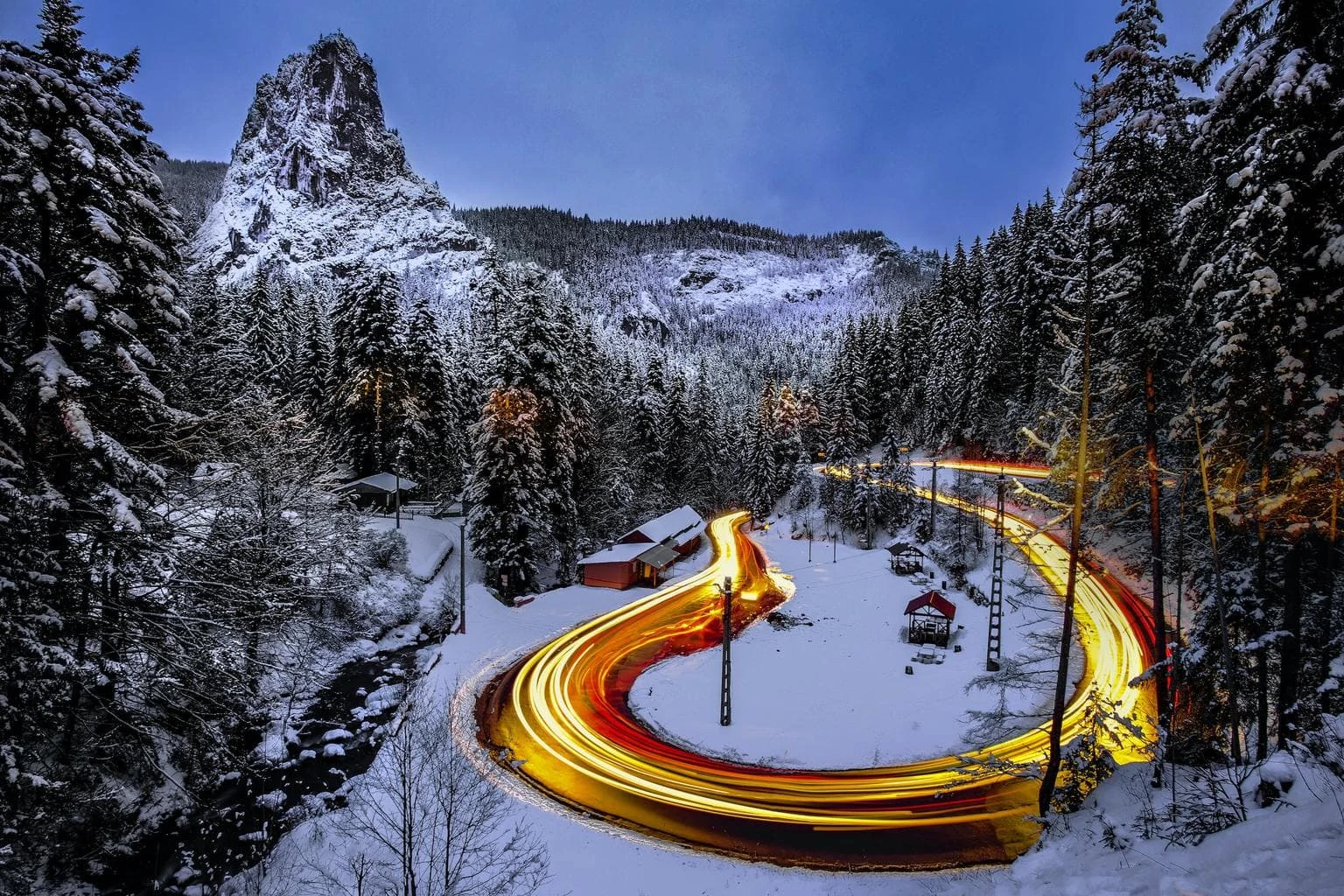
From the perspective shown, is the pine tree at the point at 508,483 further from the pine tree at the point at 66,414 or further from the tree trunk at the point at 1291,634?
the tree trunk at the point at 1291,634

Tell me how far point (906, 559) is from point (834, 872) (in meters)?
30.9

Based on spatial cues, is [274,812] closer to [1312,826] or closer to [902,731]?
[902,731]

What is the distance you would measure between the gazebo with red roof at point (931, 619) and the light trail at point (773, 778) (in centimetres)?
589

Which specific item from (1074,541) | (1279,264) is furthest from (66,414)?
(1279,264)

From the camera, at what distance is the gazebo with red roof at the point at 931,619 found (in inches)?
1221

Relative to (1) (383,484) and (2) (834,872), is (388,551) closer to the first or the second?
(1) (383,484)

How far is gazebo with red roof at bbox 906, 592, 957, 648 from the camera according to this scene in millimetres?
31016

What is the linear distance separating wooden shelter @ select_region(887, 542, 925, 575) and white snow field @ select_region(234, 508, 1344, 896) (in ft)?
24.3

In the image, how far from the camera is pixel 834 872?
14750 mm

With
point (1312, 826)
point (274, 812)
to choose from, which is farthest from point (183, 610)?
point (1312, 826)

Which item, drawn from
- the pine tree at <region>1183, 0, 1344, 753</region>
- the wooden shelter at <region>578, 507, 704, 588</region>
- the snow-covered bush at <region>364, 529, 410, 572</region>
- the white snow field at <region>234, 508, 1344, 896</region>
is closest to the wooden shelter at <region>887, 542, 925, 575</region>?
the white snow field at <region>234, 508, 1344, 896</region>

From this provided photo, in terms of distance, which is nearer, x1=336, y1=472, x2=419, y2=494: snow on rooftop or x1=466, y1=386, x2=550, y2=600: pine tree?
x1=466, y1=386, x2=550, y2=600: pine tree

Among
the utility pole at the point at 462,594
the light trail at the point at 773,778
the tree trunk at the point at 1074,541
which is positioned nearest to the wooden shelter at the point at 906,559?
the light trail at the point at 773,778

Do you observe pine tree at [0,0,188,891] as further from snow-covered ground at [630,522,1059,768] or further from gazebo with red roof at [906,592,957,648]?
gazebo with red roof at [906,592,957,648]
